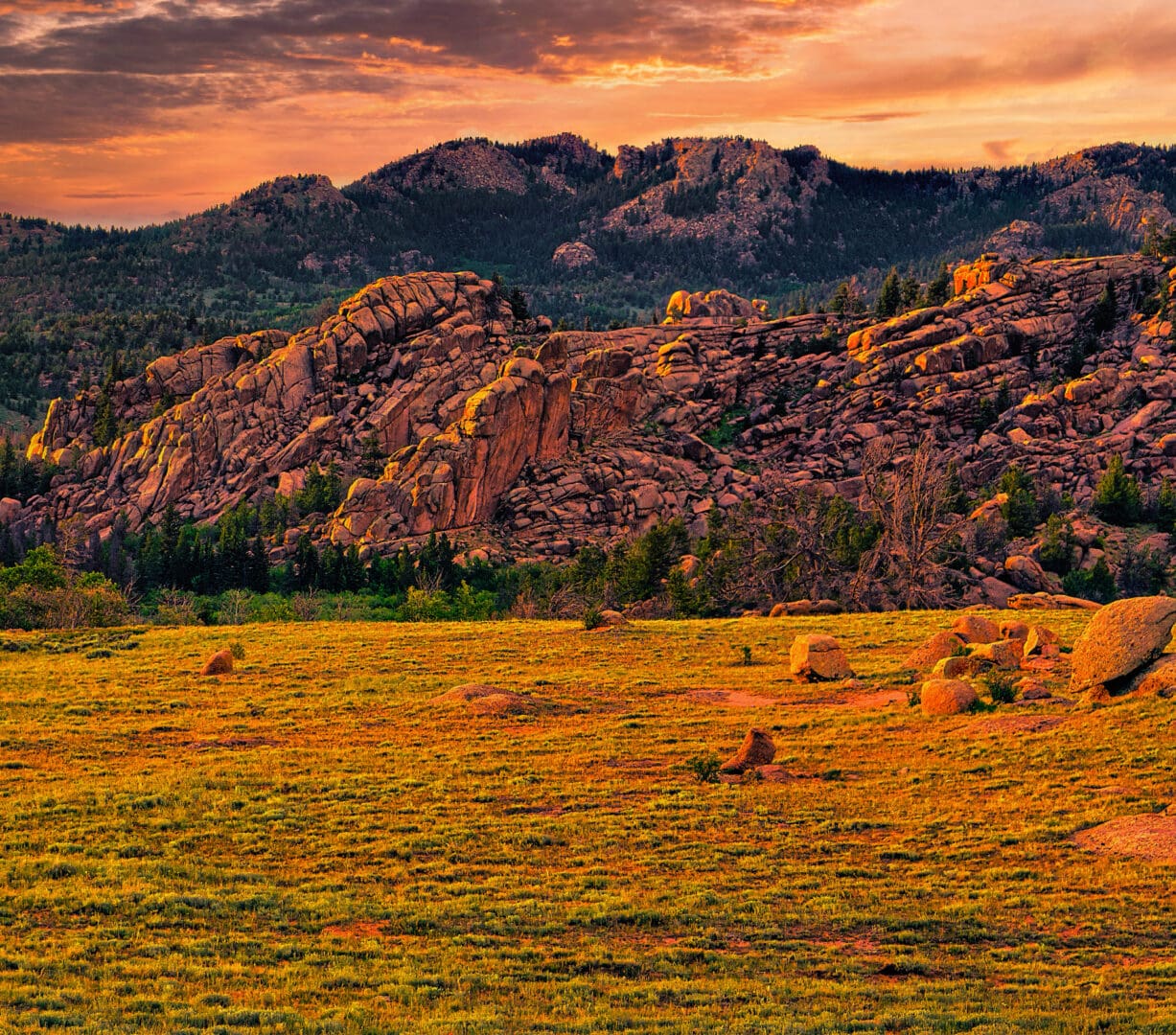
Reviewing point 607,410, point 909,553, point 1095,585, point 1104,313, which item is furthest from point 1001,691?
point 1104,313

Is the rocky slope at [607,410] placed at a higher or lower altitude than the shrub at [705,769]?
higher

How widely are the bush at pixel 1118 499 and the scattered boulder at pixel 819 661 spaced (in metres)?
86.4

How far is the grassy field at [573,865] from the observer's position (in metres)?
19.5

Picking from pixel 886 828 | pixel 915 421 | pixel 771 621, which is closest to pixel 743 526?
pixel 771 621

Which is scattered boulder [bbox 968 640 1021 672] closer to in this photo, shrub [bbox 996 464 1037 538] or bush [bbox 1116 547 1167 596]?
bush [bbox 1116 547 1167 596]

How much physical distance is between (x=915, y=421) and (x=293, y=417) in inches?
3644

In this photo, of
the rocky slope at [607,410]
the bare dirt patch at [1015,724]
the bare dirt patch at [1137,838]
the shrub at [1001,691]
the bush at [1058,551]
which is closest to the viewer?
the bare dirt patch at [1137,838]

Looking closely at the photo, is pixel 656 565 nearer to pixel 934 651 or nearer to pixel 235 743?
pixel 934 651

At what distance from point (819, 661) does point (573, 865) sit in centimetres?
2446

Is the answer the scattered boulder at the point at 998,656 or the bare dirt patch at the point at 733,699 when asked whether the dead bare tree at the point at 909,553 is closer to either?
the scattered boulder at the point at 998,656

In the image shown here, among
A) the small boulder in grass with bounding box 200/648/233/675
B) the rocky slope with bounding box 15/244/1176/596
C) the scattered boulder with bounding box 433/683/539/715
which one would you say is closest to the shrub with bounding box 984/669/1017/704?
the scattered boulder with bounding box 433/683/539/715

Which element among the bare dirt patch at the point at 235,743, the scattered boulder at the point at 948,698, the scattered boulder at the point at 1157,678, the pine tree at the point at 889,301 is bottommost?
the bare dirt patch at the point at 235,743

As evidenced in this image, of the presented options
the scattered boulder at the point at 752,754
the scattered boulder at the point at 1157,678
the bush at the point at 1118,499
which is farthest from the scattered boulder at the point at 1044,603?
the bush at the point at 1118,499

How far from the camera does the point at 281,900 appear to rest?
25.0 m
